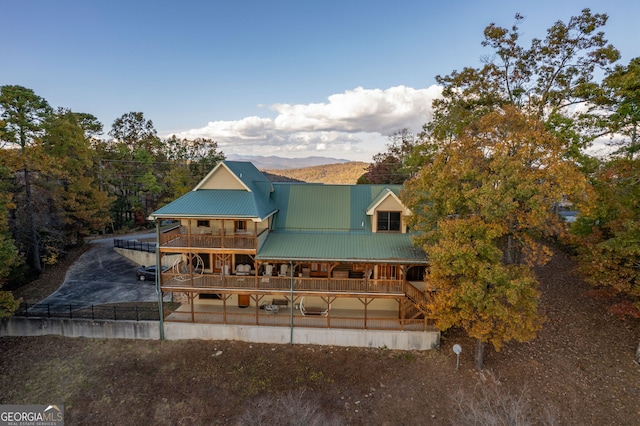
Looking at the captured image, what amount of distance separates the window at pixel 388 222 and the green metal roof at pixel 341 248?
20.8 inches

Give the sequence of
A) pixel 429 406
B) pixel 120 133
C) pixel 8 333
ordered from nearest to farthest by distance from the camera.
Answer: pixel 429 406 < pixel 8 333 < pixel 120 133

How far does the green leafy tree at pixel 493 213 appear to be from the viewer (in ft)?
44.4

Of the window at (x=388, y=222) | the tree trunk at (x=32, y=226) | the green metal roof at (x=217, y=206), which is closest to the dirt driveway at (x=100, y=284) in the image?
the tree trunk at (x=32, y=226)

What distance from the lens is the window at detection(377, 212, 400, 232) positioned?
20.5 m

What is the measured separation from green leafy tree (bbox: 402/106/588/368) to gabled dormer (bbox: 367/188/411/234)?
13.9 feet

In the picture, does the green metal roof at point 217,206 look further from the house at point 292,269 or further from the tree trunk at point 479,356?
the tree trunk at point 479,356

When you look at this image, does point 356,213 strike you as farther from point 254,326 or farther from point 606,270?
point 606,270

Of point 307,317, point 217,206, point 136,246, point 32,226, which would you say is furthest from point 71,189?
point 307,317

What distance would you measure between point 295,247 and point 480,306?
10331 millimetres

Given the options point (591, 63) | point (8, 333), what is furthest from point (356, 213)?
point (8, 333)

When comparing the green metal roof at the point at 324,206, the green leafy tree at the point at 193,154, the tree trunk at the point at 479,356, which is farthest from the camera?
the green leafy tree at the point at 193,154

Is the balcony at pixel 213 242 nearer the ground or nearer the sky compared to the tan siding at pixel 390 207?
nearer the ground

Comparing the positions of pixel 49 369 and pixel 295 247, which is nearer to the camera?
pixel 49 369

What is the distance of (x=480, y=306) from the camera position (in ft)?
46.9
